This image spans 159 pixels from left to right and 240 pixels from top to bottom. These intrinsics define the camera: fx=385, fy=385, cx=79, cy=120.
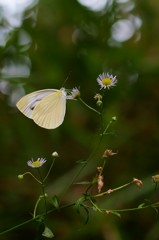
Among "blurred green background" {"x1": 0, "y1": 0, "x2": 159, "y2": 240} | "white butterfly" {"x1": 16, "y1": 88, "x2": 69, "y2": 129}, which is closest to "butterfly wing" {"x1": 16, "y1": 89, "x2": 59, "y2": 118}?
"white butterfly" {"x1": 16, "y1": 88, "x2": 69, "y2": 129}

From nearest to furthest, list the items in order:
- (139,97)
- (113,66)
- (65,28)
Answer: (113,66), (139,97), (65,28)

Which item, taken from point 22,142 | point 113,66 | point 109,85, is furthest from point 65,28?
point 109,85

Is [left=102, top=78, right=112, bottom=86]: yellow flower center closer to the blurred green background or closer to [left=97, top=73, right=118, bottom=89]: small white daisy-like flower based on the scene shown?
[left=97, top=73, right=118, bottom=89]: small white daisy-like flower

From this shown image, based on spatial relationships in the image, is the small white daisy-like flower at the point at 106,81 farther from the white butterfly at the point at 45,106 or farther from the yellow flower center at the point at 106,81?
the white butterfly at the point at 45,106

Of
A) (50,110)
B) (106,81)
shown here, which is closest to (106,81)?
(106,81)

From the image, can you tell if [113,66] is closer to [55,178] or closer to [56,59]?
[56,59]

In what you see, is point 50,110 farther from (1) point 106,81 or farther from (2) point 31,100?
(1) point 106,81

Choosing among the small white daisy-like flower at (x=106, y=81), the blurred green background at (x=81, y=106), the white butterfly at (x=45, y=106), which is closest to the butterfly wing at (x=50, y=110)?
the white butterfly at (x=45, y=106)
